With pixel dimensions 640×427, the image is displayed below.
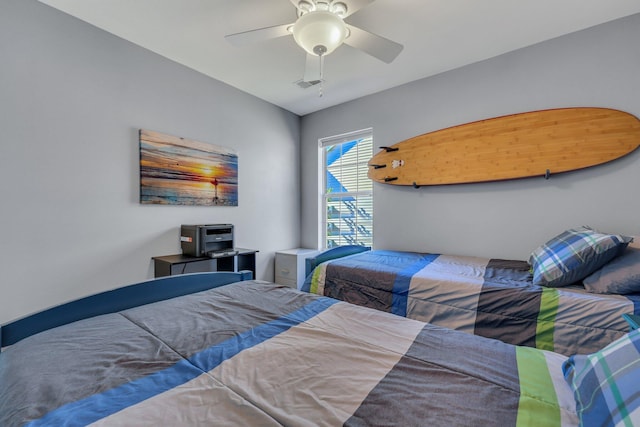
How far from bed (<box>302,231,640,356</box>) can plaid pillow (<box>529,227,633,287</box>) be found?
0.07m

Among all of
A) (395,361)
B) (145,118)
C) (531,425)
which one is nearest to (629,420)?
(531,425)

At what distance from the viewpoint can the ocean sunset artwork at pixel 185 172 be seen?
8.23 ft

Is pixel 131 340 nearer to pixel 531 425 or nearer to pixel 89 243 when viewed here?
pixel 531 425

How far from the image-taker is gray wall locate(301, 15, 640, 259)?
84.4 inches

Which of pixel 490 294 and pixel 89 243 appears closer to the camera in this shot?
pixel 490 294

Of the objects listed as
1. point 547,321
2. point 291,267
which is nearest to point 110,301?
point 547,321

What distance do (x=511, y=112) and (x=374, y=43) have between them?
165 centimetres

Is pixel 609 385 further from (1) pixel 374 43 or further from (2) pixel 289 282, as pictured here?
(2) pixel 289 282

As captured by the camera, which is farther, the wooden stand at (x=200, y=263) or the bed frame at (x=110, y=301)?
the wooden stand at (x=200, y=263)

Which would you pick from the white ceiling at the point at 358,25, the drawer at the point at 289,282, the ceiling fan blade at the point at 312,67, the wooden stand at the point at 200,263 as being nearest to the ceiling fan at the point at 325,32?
the white ceiling at the point at 358,25

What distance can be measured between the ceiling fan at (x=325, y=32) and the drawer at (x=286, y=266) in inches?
97.1

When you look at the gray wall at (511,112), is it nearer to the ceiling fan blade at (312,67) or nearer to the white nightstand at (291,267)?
the white nightstand at (291,267)

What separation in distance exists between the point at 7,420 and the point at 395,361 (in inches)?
37.7

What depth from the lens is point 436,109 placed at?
300 cm
